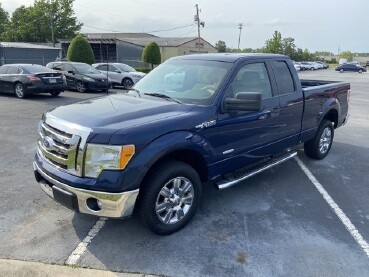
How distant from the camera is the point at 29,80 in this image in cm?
1277

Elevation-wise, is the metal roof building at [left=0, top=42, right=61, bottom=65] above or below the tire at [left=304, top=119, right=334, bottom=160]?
above

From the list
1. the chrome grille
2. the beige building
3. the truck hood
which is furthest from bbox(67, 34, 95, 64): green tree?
the chrome grille

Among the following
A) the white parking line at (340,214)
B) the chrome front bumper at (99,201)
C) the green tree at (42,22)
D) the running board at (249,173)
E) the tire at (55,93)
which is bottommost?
the white parking line at (340,214)

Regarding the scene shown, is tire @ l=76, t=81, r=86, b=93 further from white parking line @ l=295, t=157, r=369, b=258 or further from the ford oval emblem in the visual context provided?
the ford oval emblem

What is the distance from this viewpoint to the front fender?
3033mm

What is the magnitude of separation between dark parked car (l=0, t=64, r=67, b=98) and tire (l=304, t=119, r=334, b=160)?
1044 centimetres

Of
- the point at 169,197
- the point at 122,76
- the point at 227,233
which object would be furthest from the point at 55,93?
the point at 227,233

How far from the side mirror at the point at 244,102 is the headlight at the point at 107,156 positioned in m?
1.31

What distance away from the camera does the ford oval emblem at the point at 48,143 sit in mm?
3357

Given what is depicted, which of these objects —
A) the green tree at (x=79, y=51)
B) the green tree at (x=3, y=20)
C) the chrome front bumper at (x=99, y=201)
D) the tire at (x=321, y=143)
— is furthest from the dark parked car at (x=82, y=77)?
the green tree at (x=3, y=20)

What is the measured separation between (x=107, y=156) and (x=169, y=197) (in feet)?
2.84

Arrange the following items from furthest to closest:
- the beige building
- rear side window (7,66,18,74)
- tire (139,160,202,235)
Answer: the beige building, rear side window (7,66,18,74), tire (139,160,202,235)

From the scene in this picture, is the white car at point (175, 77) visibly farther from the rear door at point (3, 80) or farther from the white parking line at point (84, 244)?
the rear door at point (3, 80)

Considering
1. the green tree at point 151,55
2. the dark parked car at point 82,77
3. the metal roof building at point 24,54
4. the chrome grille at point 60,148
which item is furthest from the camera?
the green tree at point 151,55
